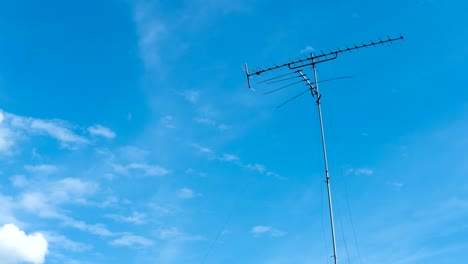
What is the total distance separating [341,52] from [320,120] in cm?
386

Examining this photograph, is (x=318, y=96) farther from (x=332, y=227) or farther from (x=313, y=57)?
(x=332, y=227)

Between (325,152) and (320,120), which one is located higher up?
(320,120)

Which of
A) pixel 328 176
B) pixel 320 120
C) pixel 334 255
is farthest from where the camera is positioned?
pixel 320 120

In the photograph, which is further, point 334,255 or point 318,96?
point 318,96

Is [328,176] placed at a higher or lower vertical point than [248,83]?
lower

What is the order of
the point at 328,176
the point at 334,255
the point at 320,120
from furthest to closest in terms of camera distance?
the point at 320,120 → the point at 328,176 → the point at 334,255

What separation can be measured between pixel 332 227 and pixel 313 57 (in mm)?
9767

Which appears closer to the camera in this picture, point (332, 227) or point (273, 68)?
point (332, 227)

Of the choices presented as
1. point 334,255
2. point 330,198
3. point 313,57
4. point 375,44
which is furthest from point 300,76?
point 334,255

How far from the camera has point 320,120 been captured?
32.0 m

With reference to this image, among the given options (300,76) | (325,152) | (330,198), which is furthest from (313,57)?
(330,198)

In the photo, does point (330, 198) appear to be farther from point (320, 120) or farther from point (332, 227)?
point (320, 120)

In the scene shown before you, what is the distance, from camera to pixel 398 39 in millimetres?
30625

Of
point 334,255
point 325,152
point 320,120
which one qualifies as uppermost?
point 320,120
